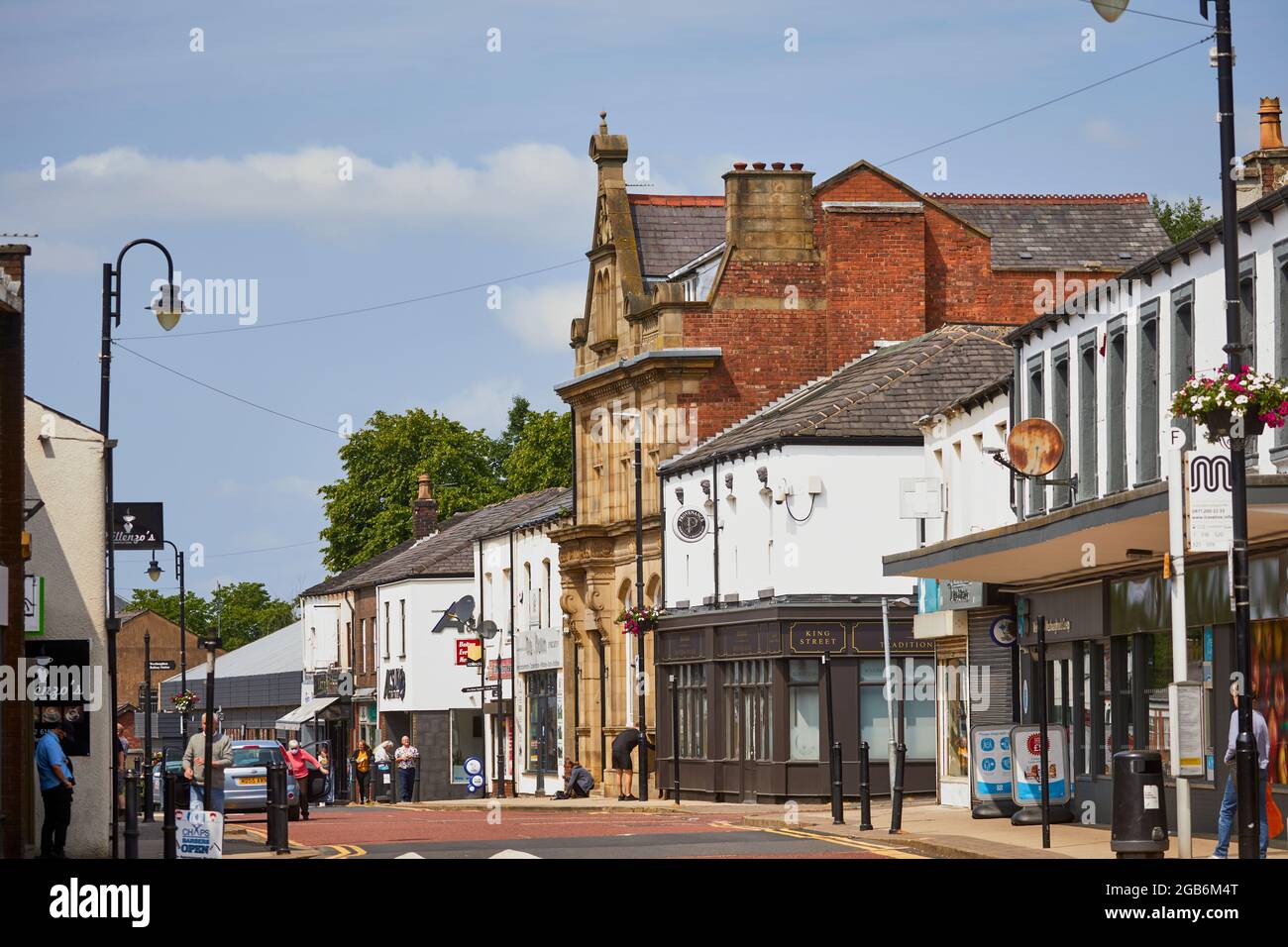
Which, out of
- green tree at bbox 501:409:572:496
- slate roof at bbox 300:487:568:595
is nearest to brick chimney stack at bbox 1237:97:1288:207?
slate roof at bbox 300:487:568:595

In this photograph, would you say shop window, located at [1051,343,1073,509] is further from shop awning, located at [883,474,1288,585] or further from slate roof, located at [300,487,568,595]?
slate roof, located at [300,487,568,595]

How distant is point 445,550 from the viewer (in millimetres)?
76688

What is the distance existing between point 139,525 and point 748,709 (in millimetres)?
13111

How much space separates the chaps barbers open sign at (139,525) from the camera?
1665 inches

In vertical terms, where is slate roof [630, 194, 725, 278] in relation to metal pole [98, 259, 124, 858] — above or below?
above

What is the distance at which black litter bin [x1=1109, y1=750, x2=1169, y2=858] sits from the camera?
2206 centimetres

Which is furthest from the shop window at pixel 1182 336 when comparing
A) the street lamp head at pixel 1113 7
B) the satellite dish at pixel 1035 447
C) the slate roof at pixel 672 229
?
the slate roof at pixel 672 229

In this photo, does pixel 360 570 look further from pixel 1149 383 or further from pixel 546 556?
pixel 1149 383

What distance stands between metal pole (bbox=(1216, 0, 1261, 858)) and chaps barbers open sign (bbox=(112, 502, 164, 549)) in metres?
26.0

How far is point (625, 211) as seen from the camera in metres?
57.8

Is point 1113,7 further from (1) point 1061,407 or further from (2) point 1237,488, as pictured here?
(1) point 1061,407

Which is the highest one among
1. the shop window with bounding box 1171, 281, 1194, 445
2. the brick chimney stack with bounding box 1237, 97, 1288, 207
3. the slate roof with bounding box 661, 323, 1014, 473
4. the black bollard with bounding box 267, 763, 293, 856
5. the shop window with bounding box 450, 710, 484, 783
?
the brick chimney stack with bounding box 1237, 97, 1288, 207

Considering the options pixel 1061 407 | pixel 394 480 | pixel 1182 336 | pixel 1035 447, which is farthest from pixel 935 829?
pixel 394 480
